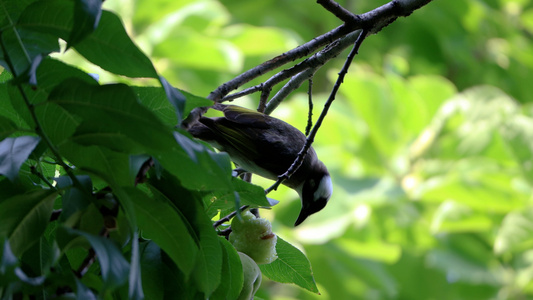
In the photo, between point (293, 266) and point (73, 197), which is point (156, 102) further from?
point (293, 266)

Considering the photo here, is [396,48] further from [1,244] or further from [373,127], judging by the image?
[1,244]

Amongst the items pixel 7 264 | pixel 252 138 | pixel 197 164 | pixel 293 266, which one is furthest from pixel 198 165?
pixel 252 138

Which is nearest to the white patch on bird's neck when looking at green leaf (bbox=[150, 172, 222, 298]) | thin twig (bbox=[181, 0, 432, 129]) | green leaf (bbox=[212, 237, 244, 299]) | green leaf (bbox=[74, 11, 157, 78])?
thin twig (bbox=[181, 0, 432, 129])

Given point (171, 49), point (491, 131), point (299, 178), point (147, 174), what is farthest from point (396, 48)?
point (147, 174)

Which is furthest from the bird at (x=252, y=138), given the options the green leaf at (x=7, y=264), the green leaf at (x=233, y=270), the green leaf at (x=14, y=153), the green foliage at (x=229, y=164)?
the green leaf at (x=7, y=264)

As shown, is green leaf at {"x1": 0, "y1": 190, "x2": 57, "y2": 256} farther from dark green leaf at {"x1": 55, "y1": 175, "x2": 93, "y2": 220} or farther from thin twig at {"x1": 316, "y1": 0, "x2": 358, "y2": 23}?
thin twig at {"x1": 316, "y1": 0, "x2": 358, "y2": 23}

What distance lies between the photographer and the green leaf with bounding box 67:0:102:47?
63cm

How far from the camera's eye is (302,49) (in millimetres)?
1205

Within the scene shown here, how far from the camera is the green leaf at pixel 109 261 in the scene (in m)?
0.62

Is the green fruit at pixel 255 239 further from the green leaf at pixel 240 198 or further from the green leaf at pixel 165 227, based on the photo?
the green leaf at pixel 165 227

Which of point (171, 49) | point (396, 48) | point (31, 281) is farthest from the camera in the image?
point (396, 48)

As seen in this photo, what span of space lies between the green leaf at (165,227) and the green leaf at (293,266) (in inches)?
13.5

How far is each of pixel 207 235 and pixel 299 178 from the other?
61.7 inches

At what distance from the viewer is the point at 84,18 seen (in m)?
0.63
